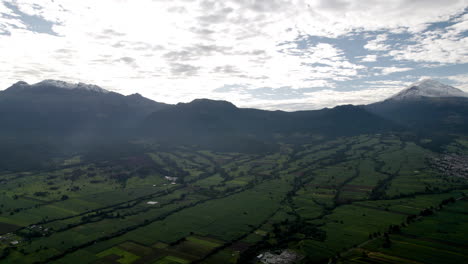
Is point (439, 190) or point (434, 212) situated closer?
point (434, 212)

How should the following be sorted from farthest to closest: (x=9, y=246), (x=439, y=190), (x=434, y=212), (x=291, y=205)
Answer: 1. (x=439, y=190)
2. (x=291, y=205)
3. (x=434, y=212)
4. (x=9, y=246)

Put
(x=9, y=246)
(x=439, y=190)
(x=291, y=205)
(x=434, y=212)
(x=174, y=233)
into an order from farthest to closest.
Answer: (x=439, y=190), (x=291, y=205), (x=434, y=212), (x=174, y=233), (x=9, y=246)

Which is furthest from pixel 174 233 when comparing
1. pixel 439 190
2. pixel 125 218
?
pixel 439 190

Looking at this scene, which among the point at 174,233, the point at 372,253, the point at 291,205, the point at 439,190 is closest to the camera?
the point at 372,253

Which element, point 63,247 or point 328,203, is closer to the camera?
point 63,247

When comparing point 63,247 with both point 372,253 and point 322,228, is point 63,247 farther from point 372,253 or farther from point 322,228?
point 372,253

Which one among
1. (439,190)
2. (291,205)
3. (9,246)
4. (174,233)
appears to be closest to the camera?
(9,246)

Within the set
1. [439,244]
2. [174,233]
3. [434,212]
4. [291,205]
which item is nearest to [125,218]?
[174,233]

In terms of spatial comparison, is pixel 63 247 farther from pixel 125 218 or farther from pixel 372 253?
pixel 372 253

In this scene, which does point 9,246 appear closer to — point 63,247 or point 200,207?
point 63,247
